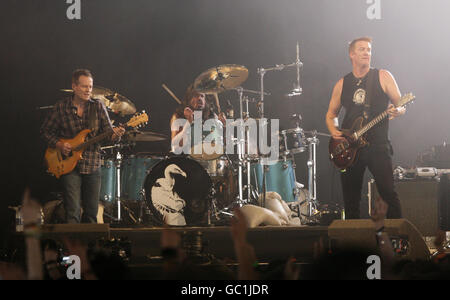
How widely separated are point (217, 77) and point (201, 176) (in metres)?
1.44

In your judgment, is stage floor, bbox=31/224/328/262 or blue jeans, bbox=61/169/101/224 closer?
stage floor, bbox=31/224/328/262

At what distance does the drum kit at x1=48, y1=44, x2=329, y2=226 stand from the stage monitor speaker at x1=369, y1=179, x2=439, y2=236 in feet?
4.62

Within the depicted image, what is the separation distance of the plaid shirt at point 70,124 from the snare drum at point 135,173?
5.75 feet

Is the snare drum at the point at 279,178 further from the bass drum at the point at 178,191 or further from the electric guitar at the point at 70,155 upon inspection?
the electric guitar at the point at 70,155

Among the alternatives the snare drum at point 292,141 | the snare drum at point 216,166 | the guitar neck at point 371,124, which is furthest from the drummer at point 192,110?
the guitar neck at point 371,124

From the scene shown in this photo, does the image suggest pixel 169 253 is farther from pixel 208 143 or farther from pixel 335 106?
pixel 208 143

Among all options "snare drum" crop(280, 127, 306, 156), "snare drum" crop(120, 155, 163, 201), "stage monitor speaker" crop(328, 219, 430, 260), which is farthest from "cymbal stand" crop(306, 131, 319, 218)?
"stage monitor speaker" crop(328, 219, 430, 260)

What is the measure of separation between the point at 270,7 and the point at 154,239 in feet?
16.4

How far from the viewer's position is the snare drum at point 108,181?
767 cm

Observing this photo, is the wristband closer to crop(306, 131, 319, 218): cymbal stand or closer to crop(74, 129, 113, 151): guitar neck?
crop(74, 129, 113, 151): guitar neck

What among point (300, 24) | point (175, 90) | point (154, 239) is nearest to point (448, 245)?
point (154, 239)

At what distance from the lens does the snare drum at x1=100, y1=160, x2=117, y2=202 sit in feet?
25.2

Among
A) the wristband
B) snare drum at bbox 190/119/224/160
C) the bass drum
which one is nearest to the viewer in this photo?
the wristband

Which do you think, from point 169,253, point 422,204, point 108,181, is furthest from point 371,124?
point 169,253
